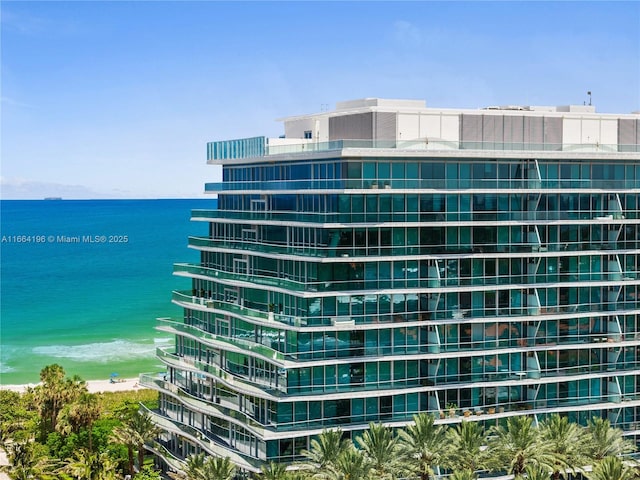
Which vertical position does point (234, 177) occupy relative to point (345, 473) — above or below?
above

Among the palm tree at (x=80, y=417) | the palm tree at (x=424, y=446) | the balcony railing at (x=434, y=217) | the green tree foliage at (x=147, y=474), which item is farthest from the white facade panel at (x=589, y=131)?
the palm tree at (x=80, y=417)

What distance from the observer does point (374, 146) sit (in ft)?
219

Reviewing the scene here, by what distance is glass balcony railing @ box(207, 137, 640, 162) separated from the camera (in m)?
67.1

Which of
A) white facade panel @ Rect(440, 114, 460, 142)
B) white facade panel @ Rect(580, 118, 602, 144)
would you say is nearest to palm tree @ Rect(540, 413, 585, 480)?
white facade panel @ Rect(440, 114, 460, 142)

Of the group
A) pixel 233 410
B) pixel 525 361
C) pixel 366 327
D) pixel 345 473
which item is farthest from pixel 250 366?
pixel 525 361

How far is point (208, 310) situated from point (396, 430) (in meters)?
18.1

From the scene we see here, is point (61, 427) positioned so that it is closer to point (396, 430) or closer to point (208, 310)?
point (208, 310)

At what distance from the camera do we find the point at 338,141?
66125 mm

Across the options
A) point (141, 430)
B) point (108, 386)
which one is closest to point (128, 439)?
point (141, 430)

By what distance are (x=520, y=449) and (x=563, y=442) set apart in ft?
10.5

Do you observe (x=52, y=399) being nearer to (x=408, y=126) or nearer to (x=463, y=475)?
(x=408, y=126)

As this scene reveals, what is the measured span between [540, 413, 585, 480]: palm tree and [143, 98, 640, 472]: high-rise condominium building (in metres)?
4.83

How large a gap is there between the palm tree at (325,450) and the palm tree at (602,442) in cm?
1639

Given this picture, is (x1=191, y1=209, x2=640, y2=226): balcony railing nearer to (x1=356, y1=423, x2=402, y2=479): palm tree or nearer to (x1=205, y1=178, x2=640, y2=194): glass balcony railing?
(x1=205, y1=178, x2=640, y2=194): glass balcony railing
